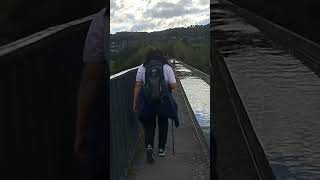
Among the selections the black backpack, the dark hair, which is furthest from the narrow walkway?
the dark hair

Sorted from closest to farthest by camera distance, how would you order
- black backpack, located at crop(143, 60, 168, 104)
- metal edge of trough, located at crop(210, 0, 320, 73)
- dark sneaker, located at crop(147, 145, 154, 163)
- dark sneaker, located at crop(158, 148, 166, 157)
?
metal edge of trough, located at crop(210, 0, 320, 73), black backpack, located at crop(143, 60, 168, 104), dark sneaker, located at crop(147, 145, 154, 163), dark sneaker, located at crop(158, 148, 166, 157)

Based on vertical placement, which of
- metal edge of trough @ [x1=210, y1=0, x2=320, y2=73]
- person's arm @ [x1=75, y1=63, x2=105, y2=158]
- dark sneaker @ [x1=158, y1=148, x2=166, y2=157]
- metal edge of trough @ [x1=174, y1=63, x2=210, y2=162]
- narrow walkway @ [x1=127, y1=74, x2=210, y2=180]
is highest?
metal edge of trough @ [x1=210, y1=0, x2=320, y2=73]

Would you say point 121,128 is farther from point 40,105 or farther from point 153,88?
point 40,105

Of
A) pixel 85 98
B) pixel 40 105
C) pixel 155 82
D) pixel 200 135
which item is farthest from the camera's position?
pixel 200 135

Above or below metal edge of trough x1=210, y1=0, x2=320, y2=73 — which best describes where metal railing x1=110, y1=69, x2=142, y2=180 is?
below

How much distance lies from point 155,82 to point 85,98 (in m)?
1.44

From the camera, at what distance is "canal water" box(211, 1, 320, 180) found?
125 cm

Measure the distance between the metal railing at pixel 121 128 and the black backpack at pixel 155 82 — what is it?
0.25 m

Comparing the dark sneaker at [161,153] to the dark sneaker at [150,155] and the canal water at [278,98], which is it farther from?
the canal water at [278,98]

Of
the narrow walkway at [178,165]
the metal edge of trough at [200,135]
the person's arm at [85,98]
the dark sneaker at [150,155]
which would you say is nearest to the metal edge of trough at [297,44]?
the person's arm at [85,98]

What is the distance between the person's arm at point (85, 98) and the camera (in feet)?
11.9

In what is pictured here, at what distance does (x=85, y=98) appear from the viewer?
3.73m

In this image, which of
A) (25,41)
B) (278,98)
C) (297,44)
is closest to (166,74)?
(297,44)

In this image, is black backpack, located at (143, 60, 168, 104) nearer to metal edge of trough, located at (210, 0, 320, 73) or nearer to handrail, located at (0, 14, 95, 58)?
handrail, located at (0, 14, 95, 58)
